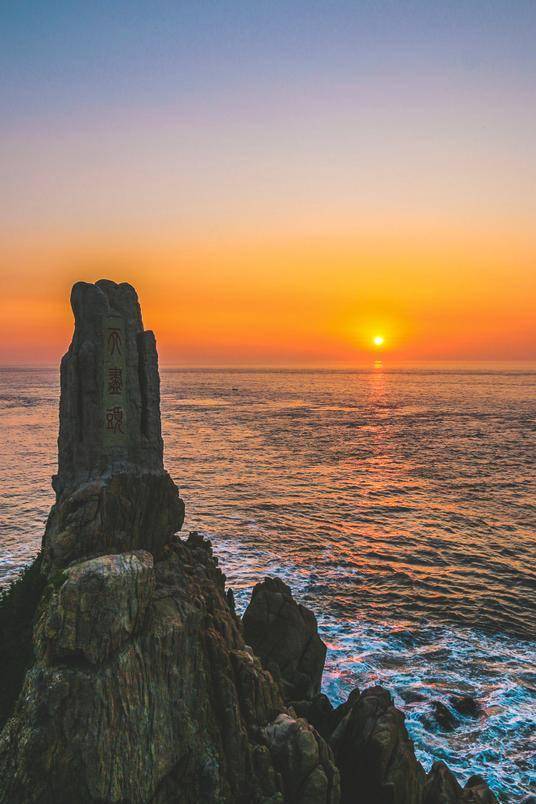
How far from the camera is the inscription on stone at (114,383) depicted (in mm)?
20078

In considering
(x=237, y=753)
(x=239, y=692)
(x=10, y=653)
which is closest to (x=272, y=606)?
(x=239, y=692)

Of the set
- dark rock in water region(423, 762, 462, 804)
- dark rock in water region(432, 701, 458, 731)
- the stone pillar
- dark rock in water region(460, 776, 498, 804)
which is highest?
the stone pillar

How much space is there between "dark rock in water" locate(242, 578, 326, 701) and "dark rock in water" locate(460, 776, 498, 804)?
6819 millimetres

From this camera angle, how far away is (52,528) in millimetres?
19562

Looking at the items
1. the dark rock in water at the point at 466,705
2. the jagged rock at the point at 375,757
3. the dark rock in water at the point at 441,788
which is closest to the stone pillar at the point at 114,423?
the jagged rock at the point at 375,757

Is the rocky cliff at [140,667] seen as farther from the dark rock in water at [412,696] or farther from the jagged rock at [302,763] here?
the dark rock in water at [412,696]

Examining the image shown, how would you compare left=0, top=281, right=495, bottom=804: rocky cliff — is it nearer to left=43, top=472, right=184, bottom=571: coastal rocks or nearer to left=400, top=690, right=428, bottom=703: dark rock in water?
left=43, top=472, right=184, bottom=571: coastal rocks

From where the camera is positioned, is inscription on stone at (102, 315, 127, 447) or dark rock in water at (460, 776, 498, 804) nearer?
dark rock in water at (460, 776, 498, 804)

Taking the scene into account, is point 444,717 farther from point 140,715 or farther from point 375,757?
point 140,715

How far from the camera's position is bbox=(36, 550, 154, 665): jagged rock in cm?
1295

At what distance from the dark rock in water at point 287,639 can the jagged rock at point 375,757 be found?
168 inches

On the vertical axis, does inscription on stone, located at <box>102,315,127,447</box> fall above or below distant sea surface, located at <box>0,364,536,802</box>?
above

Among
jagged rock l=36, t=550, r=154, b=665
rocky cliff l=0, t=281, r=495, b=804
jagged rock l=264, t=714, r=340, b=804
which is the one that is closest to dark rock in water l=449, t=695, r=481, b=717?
rocky cliff l=0, t=281, r=495, b=804

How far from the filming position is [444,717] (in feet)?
69.2
